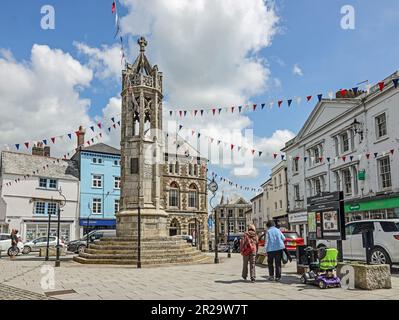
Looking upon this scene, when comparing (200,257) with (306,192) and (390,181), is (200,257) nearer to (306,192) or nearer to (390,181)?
(390,181)

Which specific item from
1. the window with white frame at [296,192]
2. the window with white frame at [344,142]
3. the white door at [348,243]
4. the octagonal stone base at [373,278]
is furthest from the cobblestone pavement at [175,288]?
the window with white frame at [296,192]

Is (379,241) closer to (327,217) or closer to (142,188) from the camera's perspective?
(327,217)

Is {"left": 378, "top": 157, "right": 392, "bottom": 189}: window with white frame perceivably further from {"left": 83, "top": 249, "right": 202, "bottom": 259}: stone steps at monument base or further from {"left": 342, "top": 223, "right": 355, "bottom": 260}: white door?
{"left": 83, "top": 249, "right": 202, "bottom": 259}: stone steps at monument base

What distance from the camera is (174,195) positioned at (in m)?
46.0

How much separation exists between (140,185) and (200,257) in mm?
4269

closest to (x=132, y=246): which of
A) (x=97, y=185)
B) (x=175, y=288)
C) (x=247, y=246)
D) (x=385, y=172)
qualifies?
(x=247, y=246)

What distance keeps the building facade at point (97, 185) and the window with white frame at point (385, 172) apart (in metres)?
25.8

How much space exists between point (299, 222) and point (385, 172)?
455 inches

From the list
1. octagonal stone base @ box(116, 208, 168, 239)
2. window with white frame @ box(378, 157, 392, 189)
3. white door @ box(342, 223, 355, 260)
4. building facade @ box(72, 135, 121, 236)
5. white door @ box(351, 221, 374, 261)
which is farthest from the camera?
building facade @ box(72, 135, 121, 236)

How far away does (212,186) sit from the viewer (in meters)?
19.7

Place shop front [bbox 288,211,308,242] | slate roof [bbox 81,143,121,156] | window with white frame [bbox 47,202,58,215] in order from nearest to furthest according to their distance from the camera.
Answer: shop front [bbox 288,211,308,242], window with white frame [bbox 47,202,58,215], slate roof [bbox 81,143,121,156]

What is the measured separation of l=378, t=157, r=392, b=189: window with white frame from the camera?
22016 mm

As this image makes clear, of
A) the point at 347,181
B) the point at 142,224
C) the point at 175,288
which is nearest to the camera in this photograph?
the point at 175,288

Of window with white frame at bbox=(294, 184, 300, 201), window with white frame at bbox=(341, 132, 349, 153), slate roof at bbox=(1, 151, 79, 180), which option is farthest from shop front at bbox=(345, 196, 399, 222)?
slate roof at bbox=(1, 151, 79, 180)
